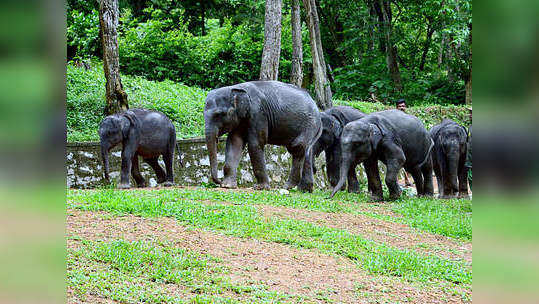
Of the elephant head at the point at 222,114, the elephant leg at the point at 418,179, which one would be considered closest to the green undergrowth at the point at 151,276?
the elephant head at the point at 222,114

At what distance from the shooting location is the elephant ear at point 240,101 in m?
12.1

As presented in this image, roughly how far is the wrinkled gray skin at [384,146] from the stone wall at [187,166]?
3.55 m

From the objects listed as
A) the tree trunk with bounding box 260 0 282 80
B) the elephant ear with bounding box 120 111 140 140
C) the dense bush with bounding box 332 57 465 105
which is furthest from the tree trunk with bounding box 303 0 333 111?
the elephant ear with bounding box 120 111 140 140

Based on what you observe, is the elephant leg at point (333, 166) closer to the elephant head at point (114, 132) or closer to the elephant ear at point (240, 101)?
the elephant ear at point (240, 101)

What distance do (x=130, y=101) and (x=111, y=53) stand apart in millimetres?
3013

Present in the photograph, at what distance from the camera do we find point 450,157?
13.8 metres

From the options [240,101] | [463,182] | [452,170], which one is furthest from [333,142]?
[463,182]

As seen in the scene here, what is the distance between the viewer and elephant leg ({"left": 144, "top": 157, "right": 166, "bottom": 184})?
12859mm

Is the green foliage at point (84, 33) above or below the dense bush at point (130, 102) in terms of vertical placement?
above

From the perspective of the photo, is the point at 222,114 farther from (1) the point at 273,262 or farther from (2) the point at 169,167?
(1) the point at 273,262

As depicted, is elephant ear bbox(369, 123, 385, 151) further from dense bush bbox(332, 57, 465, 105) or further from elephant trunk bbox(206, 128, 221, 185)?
dense bush bbox(332, 57, 465, 105)

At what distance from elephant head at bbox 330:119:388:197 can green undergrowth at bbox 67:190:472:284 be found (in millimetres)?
3489
